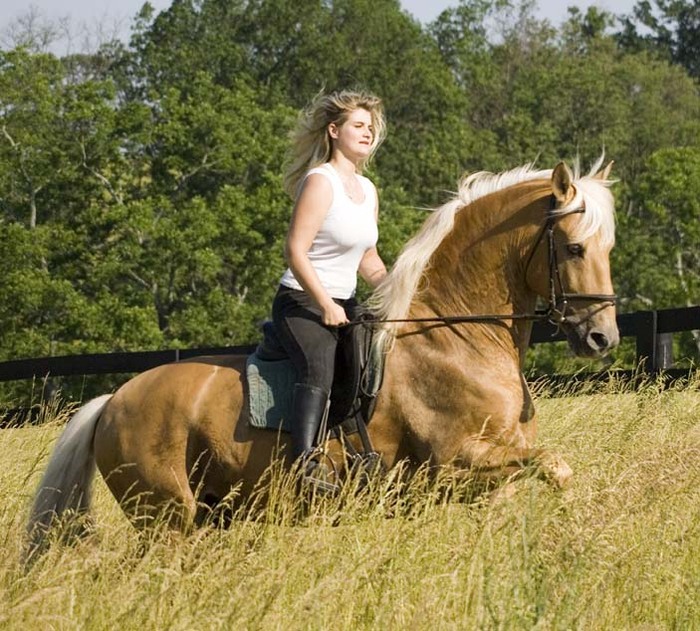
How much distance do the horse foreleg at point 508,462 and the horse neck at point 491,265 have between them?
0.54 m

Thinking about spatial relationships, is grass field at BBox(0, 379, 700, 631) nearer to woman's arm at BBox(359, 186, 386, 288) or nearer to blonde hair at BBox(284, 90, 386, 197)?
woman's arm at BBox(359, 186, 386, 288)

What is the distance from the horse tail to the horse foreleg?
6.15 ft

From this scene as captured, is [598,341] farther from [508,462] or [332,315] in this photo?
[332,315]

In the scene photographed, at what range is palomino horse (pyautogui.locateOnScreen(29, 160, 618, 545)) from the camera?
6488 mm

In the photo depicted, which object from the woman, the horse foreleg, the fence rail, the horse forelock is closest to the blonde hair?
the woman

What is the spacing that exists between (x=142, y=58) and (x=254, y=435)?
5298cm

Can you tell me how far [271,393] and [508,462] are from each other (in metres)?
1.18

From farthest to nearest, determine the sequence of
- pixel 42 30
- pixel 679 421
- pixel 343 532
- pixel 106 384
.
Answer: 1. pixel 42 30
2. pixel 106 384
3. pixel 679 421
4. pixel 343 532

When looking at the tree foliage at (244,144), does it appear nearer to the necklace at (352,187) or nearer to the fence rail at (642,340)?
the fence rail at (642,340)

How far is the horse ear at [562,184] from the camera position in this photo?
21.3 ft

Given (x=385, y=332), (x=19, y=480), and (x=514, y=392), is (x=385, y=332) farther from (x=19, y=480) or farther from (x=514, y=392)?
(x=19, y=480)

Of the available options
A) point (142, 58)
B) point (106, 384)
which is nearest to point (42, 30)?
point (142, 58)

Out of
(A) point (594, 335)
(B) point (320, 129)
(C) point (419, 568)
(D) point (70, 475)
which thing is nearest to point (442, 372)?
(A) point (594, 335)

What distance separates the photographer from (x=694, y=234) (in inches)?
2185
